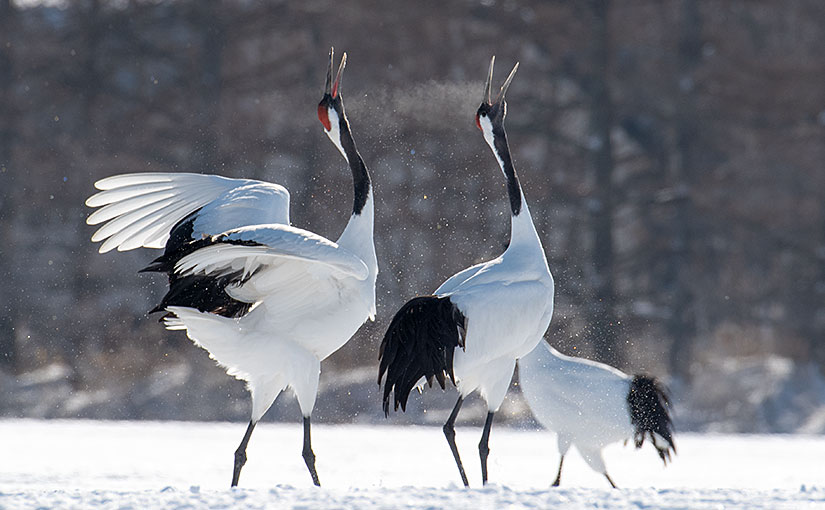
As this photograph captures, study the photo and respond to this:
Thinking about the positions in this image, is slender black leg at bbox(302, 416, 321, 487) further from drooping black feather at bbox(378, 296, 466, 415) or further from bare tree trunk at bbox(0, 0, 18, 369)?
bare tree trunk at bbox(0, 0, 18, 369)

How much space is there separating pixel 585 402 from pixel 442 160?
9214 mm

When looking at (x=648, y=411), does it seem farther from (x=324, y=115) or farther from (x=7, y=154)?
(x=7, y=154)

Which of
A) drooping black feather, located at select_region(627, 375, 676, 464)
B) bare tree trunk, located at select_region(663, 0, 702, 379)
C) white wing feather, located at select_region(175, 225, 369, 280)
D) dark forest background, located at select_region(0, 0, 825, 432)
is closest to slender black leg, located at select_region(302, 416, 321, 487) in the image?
white wing feather, located at select_region(175, 225, 369, 280)

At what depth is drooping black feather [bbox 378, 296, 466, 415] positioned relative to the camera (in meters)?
5.55

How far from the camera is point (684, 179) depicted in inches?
598

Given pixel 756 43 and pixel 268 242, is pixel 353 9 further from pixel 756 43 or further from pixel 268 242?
pixel 268 242

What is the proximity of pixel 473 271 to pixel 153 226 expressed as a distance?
162cm

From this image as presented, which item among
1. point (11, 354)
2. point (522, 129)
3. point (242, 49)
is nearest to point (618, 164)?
point (522, 129)

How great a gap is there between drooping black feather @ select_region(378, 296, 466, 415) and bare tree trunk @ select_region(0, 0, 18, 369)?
11044 millimetres

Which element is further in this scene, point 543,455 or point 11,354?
point 11,354

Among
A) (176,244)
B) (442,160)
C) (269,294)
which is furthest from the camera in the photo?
(442,160)

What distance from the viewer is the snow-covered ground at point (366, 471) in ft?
13.9

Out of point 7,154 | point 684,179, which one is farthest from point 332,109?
point 7,154

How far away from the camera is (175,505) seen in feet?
13.3
